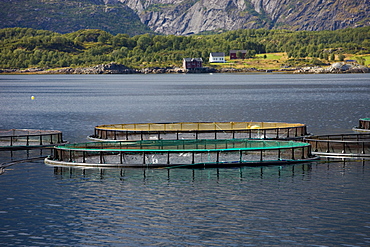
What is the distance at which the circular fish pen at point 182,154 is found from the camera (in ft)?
203

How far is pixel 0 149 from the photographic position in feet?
243

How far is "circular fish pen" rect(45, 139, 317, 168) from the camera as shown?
6184 cm

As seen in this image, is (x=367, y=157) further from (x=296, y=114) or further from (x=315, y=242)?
(x=296, y=114)

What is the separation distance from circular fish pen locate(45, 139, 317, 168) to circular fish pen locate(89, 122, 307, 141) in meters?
12.1

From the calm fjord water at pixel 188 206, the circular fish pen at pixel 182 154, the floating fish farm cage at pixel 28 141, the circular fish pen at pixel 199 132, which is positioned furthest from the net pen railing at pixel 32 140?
the circular fish pen at pixel 182 154

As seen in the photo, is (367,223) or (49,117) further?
(49,117)

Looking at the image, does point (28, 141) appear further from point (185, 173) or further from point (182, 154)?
point (185, 173)

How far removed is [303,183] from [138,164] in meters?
17.6

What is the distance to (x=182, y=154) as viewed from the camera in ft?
214

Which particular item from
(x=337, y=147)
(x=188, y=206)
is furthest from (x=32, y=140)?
(x=337, y=147)

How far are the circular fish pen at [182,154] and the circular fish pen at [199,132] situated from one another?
12089mm

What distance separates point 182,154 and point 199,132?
15.6 metres

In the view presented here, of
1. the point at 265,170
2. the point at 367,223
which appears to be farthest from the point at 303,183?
the point at 367,223

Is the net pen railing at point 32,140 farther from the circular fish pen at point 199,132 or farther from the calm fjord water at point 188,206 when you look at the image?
the circular fish pen at point 199,132
